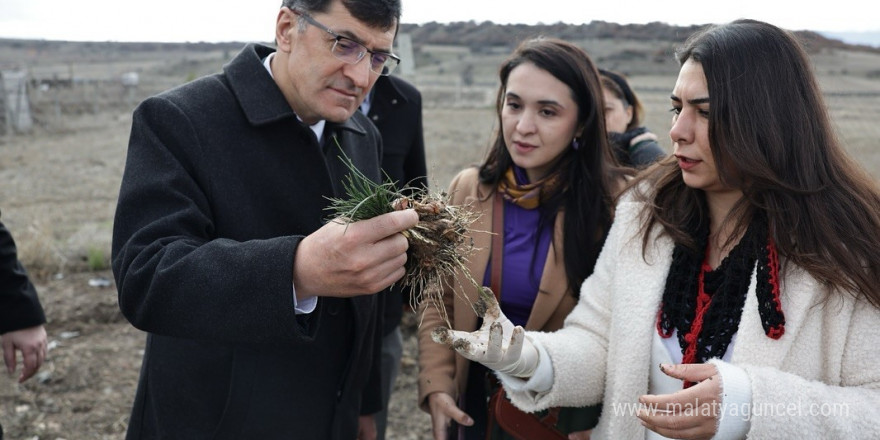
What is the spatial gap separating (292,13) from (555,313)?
1.46 m

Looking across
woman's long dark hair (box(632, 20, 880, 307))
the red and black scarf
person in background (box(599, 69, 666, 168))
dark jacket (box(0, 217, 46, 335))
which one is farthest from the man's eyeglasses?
person in background (box(599, 69, 666, 168))

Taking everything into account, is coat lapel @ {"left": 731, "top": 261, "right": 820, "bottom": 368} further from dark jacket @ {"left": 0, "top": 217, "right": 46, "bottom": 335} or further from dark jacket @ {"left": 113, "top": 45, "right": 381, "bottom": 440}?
dark jacket @ {"left": 0, "top": 217, "right": 46, "bottom": 335}

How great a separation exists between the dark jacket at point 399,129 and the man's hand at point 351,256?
1855 millimetres

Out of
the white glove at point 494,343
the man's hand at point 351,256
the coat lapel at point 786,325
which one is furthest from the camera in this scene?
the white glove at point 494,343

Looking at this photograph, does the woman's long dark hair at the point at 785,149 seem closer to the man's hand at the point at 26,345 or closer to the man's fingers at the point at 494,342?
the man's fingers at the point at 494,342

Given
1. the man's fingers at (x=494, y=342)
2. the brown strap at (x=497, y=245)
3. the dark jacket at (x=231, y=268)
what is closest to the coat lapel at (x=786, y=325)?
the man's fingers at (x=494, y=342)

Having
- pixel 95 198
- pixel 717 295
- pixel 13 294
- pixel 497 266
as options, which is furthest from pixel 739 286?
pixel 95 198

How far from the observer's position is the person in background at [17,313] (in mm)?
2646

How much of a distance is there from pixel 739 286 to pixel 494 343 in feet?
2.42

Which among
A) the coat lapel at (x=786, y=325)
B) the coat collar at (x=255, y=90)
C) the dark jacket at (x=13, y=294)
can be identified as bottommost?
the dark jacket at (x=13, y=294)

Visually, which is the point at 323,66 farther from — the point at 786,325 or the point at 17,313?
the point at 17,313

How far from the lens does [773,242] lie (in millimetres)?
1929

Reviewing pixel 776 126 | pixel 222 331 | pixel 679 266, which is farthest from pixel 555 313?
pixel 222 331

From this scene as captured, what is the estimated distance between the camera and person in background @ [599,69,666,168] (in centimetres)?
350
